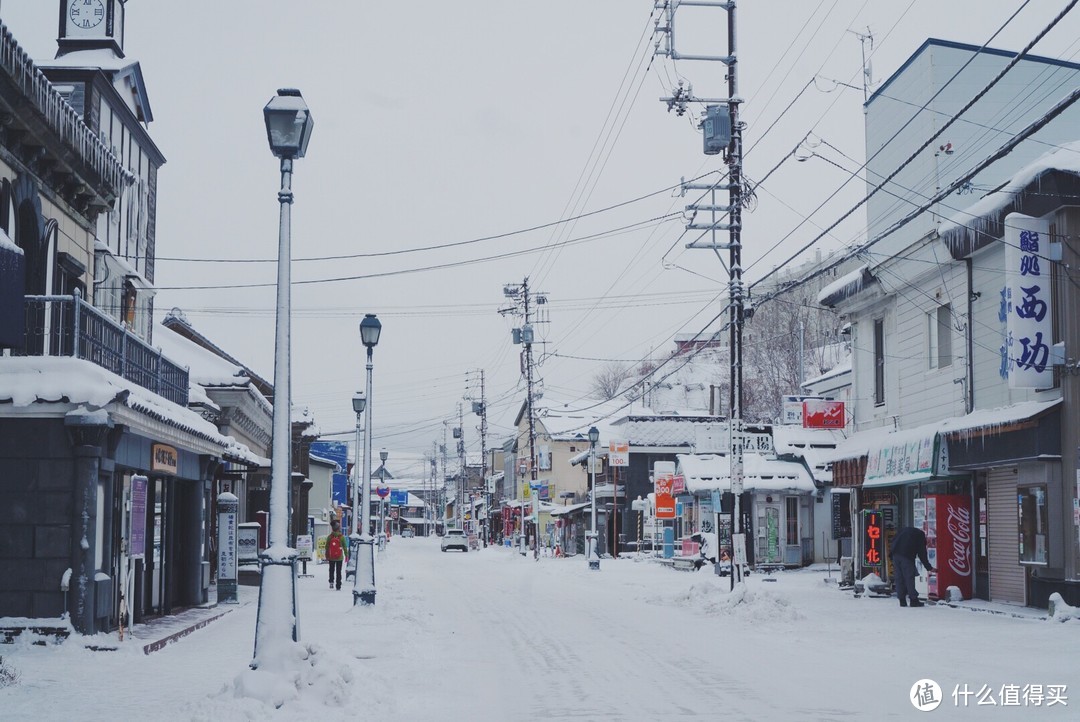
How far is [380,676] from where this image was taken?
12.1 metres

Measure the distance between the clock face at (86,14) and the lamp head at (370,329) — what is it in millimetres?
9512

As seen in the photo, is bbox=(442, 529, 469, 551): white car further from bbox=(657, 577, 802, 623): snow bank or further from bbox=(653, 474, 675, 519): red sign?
bbox=(657, 577, 802, 623): snow bank

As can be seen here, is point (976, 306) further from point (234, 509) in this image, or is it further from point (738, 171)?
point (234, 509)

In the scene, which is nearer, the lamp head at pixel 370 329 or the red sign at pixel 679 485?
the lamp head at pixel 370 329

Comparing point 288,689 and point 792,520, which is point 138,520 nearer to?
point 288,689

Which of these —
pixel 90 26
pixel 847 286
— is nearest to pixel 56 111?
pixel 90 26

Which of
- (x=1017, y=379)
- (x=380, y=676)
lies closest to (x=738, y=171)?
(x=1017, y=379)

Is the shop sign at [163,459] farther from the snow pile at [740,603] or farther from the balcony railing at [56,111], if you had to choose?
the snow pile at [740,603]

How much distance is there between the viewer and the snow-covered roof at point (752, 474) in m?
39.8

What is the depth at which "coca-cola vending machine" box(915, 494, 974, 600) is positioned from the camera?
24.1 meters

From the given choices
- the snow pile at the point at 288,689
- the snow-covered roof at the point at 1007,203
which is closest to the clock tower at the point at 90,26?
the snow-covered roof at the point at 1007,203

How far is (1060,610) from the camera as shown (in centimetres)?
1906

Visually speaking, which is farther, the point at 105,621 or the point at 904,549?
the point at 904,549

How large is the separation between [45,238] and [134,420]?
145 inches
